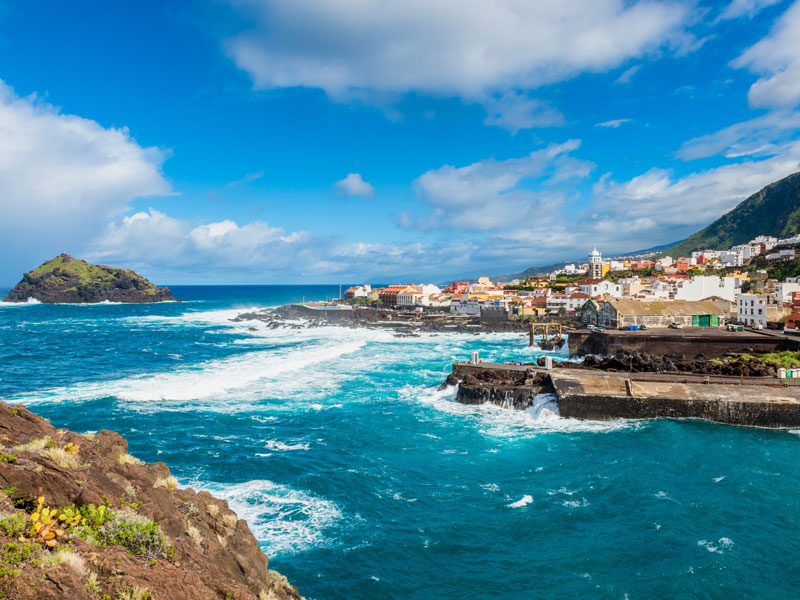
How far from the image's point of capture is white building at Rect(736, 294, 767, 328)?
5688 centimetres

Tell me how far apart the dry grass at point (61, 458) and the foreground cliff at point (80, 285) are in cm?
16909

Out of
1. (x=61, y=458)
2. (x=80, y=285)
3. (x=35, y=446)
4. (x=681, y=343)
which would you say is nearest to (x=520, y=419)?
(x=61, y=458)

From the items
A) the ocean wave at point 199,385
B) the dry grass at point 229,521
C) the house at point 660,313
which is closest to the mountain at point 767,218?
the house at point 660,313

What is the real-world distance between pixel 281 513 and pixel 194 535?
7.81 meters

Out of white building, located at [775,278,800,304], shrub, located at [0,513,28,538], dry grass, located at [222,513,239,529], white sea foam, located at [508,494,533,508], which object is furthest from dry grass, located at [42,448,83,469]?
white building, located at [775,278,800,304]

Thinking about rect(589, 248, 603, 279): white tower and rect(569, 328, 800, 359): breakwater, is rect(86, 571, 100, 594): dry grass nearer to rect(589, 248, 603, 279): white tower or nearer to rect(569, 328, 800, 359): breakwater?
rect(569, 328, 800, 359): breakwater

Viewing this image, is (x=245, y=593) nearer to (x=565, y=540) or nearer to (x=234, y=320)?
(x=565, y=540)

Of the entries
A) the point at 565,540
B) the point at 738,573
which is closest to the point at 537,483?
the point at 565,540

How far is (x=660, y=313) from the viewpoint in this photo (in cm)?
5894

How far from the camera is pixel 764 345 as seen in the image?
42594 millimetres

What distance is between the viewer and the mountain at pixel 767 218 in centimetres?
16362

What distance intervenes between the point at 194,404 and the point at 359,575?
21.5m

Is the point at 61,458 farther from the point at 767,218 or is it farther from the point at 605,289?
the point at 767,218

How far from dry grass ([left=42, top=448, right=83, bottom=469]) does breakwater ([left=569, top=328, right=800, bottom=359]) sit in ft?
154
